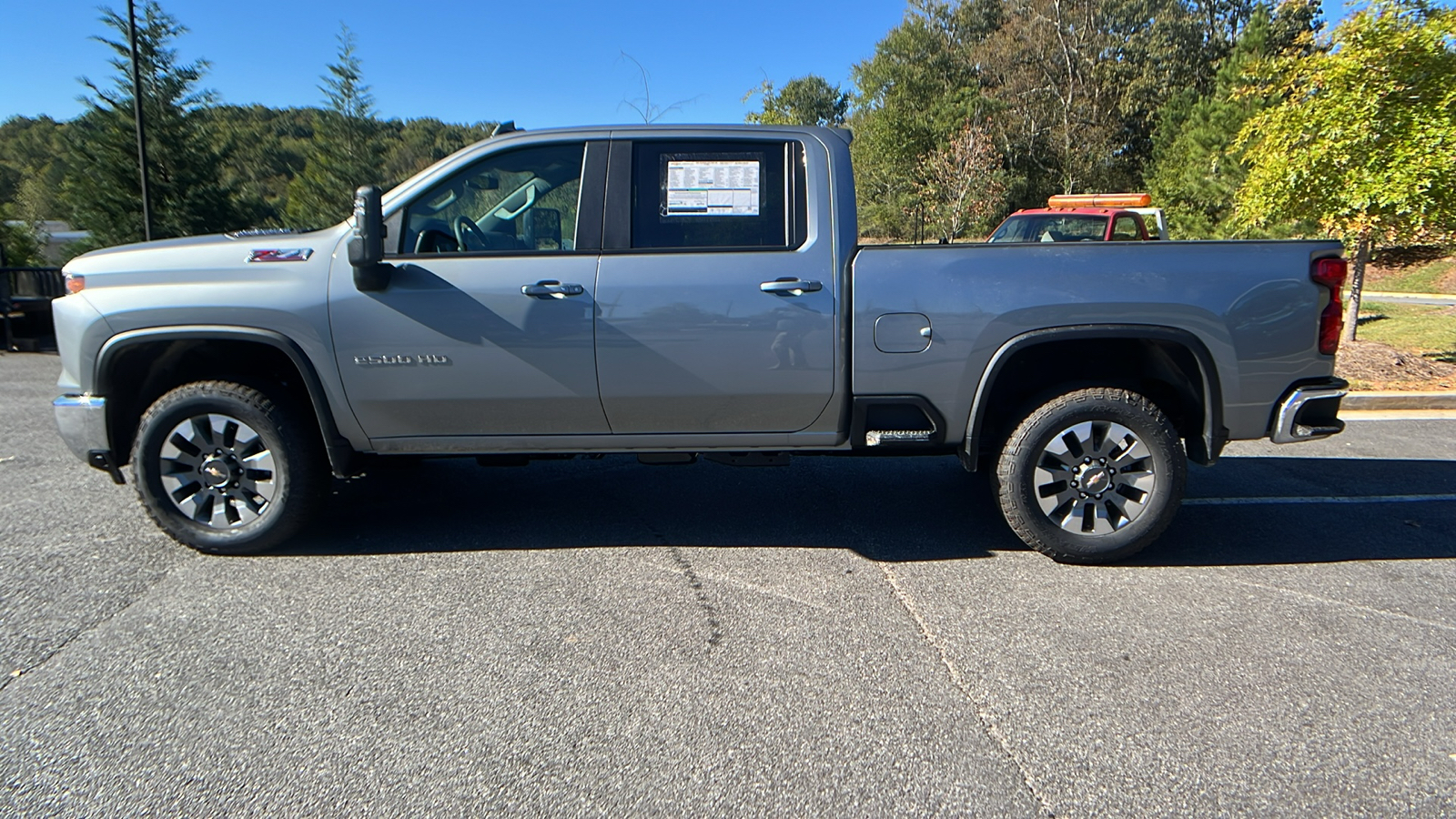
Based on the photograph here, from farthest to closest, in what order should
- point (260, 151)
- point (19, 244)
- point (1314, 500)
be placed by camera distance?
1. point (260, 151)
2. point (19, 244)
3. point (1314, 500)

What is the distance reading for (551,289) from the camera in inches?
162

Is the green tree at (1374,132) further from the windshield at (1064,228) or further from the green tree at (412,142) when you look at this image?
the green tree at (412,142)

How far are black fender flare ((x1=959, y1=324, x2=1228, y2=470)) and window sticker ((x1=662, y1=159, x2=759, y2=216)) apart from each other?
4.29ft

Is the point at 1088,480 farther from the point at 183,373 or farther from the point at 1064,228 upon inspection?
the point at 1064,228

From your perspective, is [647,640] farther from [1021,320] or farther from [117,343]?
[117,343]

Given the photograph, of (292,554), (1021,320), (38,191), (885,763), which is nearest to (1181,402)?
(1021,320)

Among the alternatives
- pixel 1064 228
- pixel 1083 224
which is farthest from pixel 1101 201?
pixel 1064 228

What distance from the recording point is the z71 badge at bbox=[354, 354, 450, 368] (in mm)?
4168

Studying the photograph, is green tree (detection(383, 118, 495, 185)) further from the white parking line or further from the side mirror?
the white parking line

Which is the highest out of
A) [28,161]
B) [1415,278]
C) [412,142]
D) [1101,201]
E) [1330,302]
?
[28,161]

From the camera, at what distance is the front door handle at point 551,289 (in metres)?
4.12

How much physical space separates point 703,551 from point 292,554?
6.55 feet

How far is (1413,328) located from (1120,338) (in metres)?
13.5

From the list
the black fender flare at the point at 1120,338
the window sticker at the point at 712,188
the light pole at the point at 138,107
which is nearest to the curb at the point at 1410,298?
the black fender flare at the point at 1120,338
